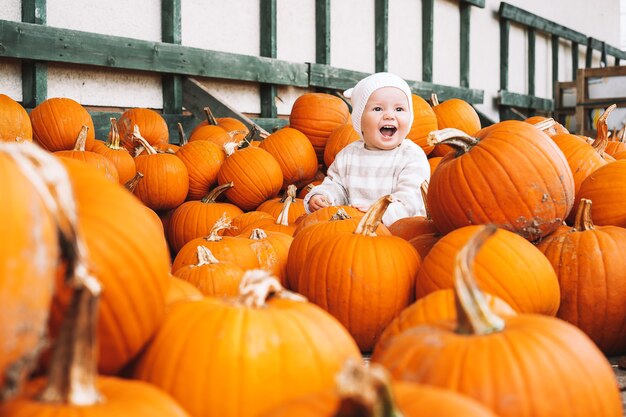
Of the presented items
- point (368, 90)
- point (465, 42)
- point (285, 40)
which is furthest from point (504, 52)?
point (368, 90)

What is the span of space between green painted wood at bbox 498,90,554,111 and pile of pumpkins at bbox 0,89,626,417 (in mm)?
9543

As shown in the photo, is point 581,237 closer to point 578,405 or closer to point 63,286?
point 578,405

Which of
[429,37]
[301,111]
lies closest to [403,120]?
[301,111]

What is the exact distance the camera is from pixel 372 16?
833cm

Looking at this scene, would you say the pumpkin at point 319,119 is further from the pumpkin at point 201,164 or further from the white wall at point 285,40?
the white wall at point 285,40

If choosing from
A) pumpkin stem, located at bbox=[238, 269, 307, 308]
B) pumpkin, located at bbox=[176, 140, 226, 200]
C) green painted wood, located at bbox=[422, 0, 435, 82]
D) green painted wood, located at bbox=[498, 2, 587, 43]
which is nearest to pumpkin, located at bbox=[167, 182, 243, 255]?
pumpkin, located at bbox=[176, 140, 226, 200]

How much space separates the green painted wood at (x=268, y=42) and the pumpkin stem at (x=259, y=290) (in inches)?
208

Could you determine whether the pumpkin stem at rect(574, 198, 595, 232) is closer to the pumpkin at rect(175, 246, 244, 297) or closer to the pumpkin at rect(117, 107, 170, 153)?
the pumpkin at rect(175, 246, 244, 297)

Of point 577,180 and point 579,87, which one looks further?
point 579,87

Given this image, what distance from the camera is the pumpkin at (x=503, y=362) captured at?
3.17 ft

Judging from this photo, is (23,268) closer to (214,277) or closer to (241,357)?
(241,357)

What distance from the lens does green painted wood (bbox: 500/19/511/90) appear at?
11398mm

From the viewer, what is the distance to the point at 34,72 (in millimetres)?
4367

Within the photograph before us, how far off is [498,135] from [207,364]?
4.46 ft
